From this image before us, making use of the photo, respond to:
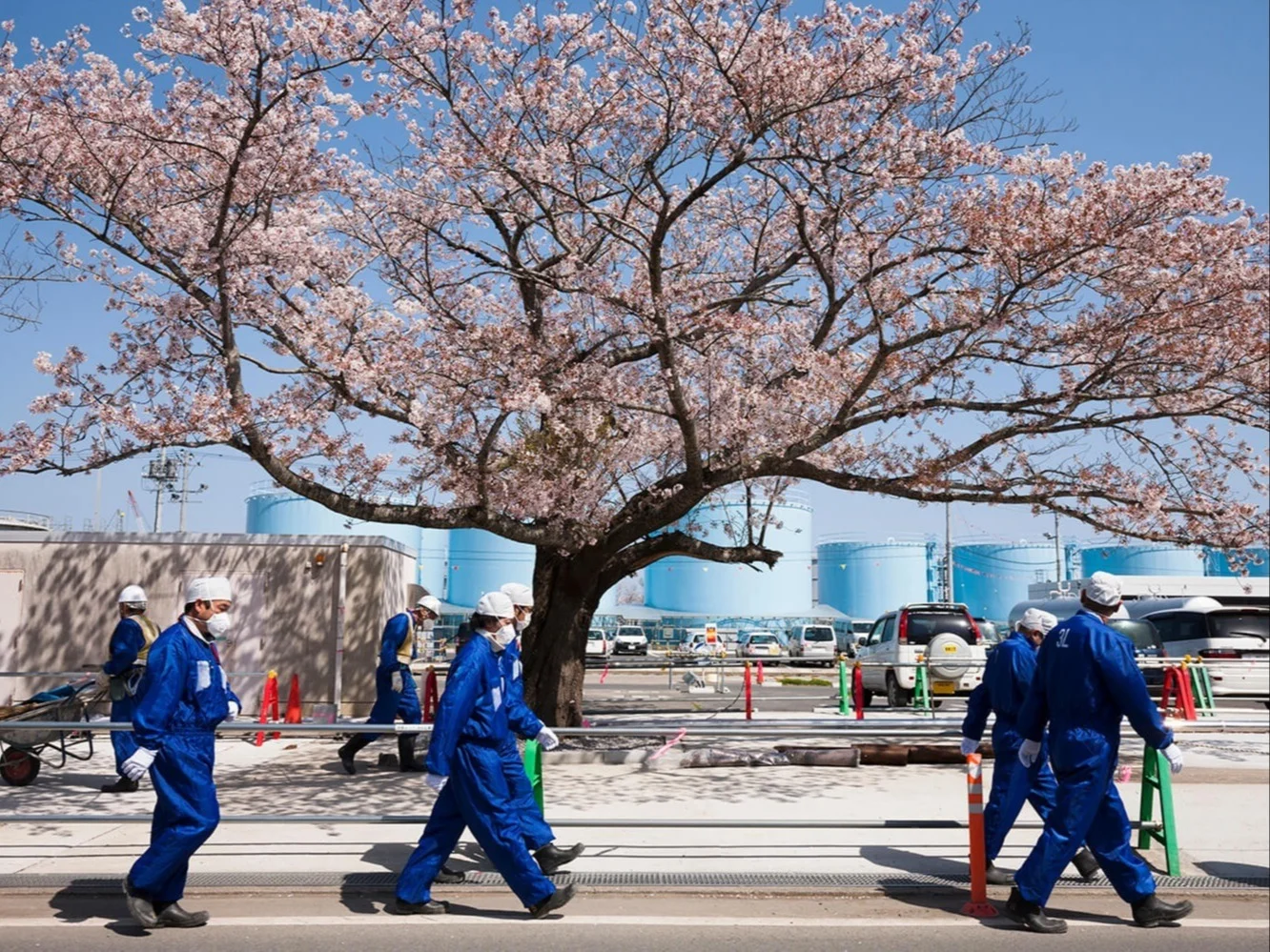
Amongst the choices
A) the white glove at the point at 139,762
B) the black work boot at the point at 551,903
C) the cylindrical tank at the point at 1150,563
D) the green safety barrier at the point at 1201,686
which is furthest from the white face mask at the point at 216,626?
the cylindrical tank at the point at 1150,563

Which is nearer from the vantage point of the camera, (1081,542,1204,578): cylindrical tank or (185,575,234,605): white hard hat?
(185,575,234,605): white hard hat

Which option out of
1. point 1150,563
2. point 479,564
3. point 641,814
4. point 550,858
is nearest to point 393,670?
point 641,814

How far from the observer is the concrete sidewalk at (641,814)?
764 centimetres

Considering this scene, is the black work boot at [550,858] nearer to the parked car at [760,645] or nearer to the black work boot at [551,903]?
the black work boot at [551,903]

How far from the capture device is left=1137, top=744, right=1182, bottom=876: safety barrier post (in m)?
7.36

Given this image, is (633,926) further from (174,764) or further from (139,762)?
(139,762)

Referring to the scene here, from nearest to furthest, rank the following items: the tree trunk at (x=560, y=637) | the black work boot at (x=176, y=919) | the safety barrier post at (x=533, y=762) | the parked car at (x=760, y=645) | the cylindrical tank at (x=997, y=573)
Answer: the black work boot at (x=176, y=919) < the safety barrier post at (x=533, y=762) < the tree trunk at (x=560, y=637) < the parked car at (x=760, y=645) < the cylindrical tank at (x=997, y=573)

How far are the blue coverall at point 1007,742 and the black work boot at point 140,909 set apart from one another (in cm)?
519

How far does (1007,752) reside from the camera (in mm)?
7453

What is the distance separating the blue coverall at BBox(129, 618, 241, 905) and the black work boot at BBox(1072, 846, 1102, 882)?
219 inches

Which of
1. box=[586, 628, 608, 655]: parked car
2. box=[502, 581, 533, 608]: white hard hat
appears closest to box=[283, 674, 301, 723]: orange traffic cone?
box=[502, 581, 533, 608]: white hard hat

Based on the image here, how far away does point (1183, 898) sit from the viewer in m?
6.96

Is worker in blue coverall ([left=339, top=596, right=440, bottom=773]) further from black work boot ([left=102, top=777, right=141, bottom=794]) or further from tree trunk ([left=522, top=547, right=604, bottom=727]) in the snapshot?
tree trunk ([left=522, top=547, right=604, bottom=727])

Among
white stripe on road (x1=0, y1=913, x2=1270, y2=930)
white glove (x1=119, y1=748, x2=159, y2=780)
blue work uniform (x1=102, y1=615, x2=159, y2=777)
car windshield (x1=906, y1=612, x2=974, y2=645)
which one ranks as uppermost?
car windshield (x1=906, y1=612, x2=974, y2=645)
